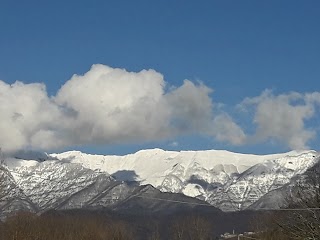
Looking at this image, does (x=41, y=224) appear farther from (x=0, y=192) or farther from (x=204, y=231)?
(x=0, y=192)

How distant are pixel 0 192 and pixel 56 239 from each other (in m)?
89.8

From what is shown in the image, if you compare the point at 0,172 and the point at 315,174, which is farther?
the point at 315,174

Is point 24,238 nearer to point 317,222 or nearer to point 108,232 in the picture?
point 317,222

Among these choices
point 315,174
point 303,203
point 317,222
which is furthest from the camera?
point 315,174

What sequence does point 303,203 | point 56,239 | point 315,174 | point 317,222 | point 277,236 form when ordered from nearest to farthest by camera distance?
point 317,222 → point 303,203 → point 315,174 → point 277,236 → point 56,239

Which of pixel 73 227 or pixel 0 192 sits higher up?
pixel 73 227

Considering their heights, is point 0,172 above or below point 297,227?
above

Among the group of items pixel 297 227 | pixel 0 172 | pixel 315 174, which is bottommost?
pixel 297 227

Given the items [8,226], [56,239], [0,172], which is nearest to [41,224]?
[56,239]

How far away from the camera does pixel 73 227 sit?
198m

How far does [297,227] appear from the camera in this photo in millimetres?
72625

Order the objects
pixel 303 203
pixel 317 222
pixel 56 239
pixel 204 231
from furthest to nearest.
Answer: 1. pixel 204 231
2. pixel 56 239
3. pixel 303 203
4. pixel 317 222

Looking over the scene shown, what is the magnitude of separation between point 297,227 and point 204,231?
118m

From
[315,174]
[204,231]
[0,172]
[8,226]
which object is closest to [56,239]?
[8,226]
